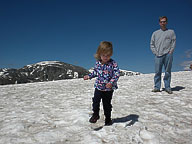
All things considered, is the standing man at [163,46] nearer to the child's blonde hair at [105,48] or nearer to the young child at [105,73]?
the young child at [105,73]

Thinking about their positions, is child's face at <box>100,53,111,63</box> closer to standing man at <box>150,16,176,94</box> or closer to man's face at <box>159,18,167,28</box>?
standing man at <box>150,16,176,94</box>

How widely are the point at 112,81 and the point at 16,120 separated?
339 centimetres

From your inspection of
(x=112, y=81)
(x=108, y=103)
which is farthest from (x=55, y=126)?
(x=112, y=81)

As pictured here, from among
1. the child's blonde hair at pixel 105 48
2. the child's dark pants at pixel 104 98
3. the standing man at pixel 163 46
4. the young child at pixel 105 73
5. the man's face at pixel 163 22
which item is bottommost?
the child's dark pants at pixel 104 98

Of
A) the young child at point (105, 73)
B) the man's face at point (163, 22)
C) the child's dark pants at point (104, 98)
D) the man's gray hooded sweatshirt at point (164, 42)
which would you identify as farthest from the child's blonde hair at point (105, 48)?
the man's face at point (163, 22)

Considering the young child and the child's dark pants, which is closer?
the young child

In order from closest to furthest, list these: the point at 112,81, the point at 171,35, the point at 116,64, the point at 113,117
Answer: the point at 112,81 → the point at 116,64 → the point at 113,117 → the point at 171,35

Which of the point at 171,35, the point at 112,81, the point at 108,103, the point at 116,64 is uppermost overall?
the point at 171,35

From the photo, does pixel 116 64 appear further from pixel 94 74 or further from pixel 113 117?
pixel 113 117

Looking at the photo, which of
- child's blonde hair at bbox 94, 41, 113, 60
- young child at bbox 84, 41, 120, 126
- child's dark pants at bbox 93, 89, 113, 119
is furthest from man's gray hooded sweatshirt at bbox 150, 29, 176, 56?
child's dark pants at bbox 93, 89, 113, 119

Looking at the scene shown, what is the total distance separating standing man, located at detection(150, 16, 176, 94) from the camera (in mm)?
8320

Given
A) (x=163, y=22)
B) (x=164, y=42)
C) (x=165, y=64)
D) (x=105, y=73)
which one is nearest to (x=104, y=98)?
(x=105, y=73)

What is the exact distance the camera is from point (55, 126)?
435 centimetres

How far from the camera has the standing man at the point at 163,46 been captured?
27.3ft
